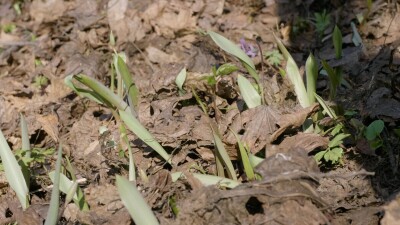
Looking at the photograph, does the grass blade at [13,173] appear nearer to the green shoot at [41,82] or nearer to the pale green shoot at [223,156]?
the pale green shoot at [223,156]

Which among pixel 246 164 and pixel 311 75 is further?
pixel 311 75

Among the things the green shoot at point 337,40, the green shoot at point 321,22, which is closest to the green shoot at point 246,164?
the green shoot at point 337,40

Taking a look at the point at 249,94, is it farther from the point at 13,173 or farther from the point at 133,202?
the point at 13,173

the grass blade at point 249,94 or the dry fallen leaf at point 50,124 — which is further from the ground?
the grass blade at point 249,94

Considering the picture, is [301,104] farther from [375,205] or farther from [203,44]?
[203,44]

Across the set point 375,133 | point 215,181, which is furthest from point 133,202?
point 375,133

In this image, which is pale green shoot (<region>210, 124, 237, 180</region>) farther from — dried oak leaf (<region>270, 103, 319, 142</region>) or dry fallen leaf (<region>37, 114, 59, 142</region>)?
dry fallen leaf (<region>37, 114, 59, 142</region>)

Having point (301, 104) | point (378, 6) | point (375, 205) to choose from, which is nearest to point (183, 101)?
point (301, 104)
